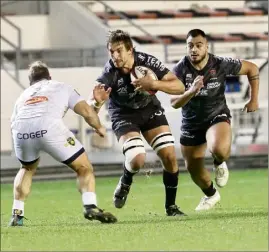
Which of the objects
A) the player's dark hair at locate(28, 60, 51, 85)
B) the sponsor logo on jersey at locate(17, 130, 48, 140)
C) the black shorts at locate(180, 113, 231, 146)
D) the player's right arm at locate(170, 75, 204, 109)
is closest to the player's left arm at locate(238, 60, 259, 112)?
the black shorts at locate(180, 113, 231, 146)

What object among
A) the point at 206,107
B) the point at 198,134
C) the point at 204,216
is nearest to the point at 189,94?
the point at 206,107

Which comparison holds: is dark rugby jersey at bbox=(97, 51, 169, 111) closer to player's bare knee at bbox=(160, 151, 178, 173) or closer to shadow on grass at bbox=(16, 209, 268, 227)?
player's bare knee at bbox=(160, 151, 178, 173)

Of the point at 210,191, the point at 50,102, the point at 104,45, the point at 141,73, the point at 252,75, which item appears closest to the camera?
the point at 50,102

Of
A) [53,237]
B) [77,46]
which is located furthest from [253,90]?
[77,46]

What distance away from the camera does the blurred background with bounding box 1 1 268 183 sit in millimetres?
23969

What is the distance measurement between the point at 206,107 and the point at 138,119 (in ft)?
3.34

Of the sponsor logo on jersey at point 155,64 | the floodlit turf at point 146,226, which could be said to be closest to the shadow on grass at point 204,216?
the floodlit turf at point 146,226

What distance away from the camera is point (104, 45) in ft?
96.1

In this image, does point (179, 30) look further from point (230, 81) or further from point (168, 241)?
point (168, 241)

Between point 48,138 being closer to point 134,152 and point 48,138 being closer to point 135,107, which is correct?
point 134,152

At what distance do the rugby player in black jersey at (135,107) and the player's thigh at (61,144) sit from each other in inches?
27.9

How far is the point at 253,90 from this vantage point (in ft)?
46.1

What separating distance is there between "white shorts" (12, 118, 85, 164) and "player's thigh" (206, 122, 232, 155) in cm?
208

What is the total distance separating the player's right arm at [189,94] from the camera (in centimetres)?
1273
